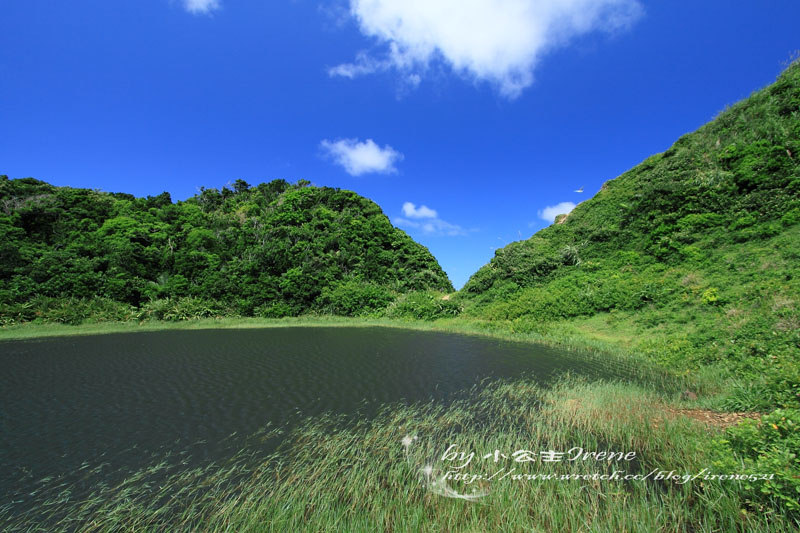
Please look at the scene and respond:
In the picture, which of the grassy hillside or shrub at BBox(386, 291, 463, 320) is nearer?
the grassy hillside

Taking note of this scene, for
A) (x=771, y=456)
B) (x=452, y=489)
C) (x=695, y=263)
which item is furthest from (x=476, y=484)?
(x=695, y=263)

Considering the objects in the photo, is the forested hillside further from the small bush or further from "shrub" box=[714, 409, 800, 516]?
"shrub" box=[714, 409, 800, 516]

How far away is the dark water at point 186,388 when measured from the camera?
26.2 feet

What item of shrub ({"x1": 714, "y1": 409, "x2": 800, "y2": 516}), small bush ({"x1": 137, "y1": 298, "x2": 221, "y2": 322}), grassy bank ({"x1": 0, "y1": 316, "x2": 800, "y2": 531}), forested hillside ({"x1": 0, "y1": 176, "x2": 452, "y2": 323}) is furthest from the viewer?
small bush ({"x1": 137, "y1": 298, "x2": 221, "y2": 322})

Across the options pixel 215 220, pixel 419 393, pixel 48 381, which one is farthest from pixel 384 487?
pixel 215 220

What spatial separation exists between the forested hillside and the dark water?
65.5ft

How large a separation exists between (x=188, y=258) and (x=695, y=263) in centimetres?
6373

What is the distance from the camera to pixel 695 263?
2534 centimetres

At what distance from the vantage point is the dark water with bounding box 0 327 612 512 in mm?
7980

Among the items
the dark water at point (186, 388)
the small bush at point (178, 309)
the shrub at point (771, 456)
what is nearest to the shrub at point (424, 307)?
the dark water at point (186, 388)

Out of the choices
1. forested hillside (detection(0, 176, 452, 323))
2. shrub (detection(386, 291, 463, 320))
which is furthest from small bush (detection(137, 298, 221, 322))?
shrub (detection(386, 291, 463, 320))

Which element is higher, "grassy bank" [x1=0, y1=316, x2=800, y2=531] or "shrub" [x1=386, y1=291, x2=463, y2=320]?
"shrub" [x1=386, y1=291, x2=463, y2=320]

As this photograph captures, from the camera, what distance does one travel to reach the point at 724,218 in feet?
89.7

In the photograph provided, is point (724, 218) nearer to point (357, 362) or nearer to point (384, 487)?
point (357, 362)
